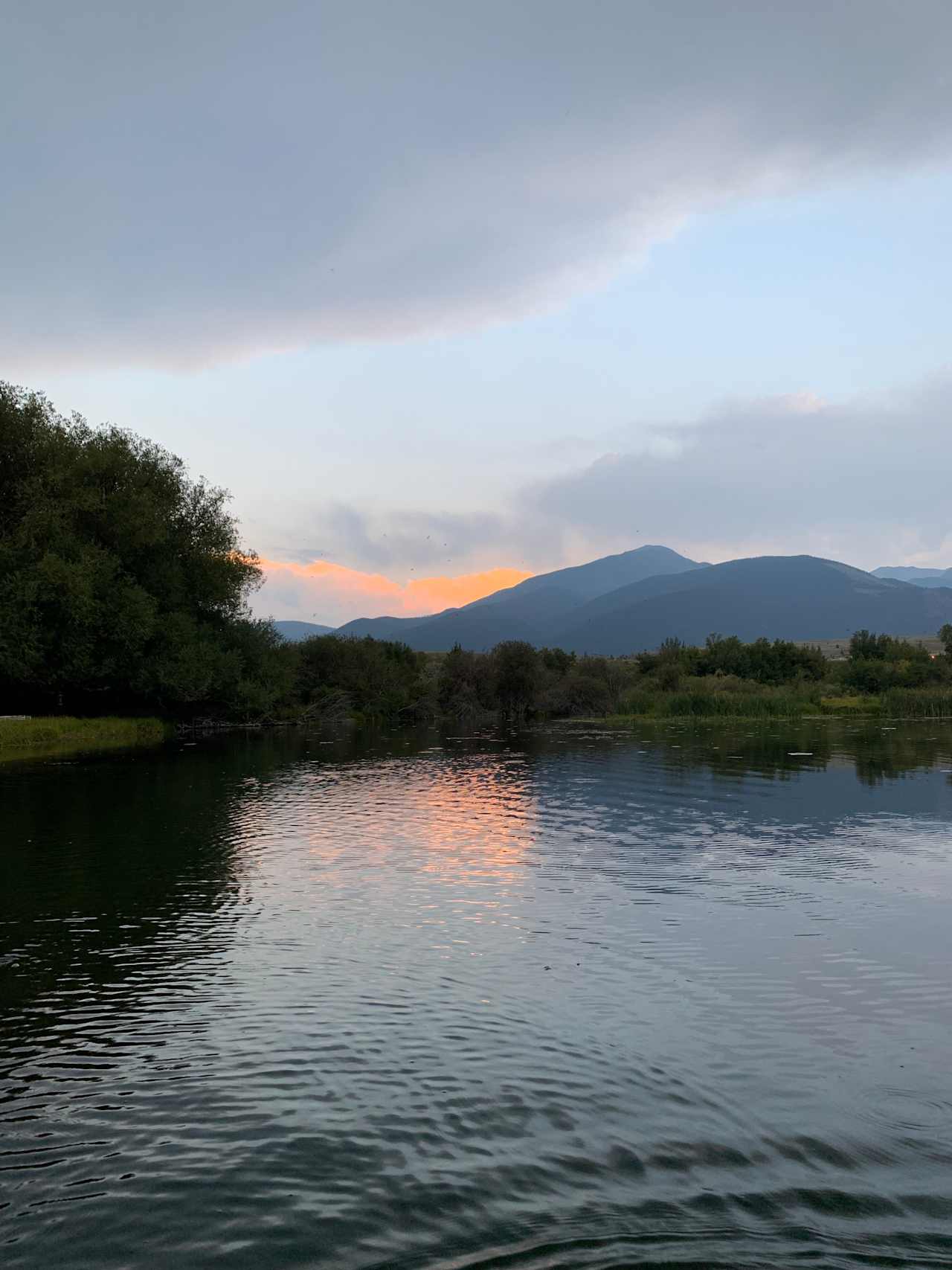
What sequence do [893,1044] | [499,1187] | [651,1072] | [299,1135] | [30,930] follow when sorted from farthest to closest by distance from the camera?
[30,930]
[893,1044]
[651,1072]
[299,1135]
[499,1187]

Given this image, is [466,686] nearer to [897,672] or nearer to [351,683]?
[351,683]

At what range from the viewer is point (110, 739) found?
55906mm

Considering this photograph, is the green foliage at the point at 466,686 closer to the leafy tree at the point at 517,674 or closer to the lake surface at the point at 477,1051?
the leafy tree at the point at 517,674

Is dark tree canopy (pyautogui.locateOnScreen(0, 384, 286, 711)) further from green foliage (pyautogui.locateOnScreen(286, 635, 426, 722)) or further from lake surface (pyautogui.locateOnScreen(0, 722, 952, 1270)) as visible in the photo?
lake surface (pyautogui.locateOnScreen(0, 722, 952, 1270))

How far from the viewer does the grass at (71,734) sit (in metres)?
46.6

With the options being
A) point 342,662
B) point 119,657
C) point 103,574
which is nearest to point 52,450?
point 103,574

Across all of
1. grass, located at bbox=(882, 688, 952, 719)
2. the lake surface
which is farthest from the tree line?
the lake surface

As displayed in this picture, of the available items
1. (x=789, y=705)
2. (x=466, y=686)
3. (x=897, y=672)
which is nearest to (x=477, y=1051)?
(x=789, y=705)

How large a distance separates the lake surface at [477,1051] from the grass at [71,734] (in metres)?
27.3

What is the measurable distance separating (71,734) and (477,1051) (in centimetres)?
4932

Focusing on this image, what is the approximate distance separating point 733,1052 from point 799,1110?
126 centimetres

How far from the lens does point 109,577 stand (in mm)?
53562

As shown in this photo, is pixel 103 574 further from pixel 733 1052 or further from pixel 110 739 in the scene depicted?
pixel 733 1052

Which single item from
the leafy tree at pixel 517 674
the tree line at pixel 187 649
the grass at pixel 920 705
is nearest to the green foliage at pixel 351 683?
the tree line at pixel 187 649
